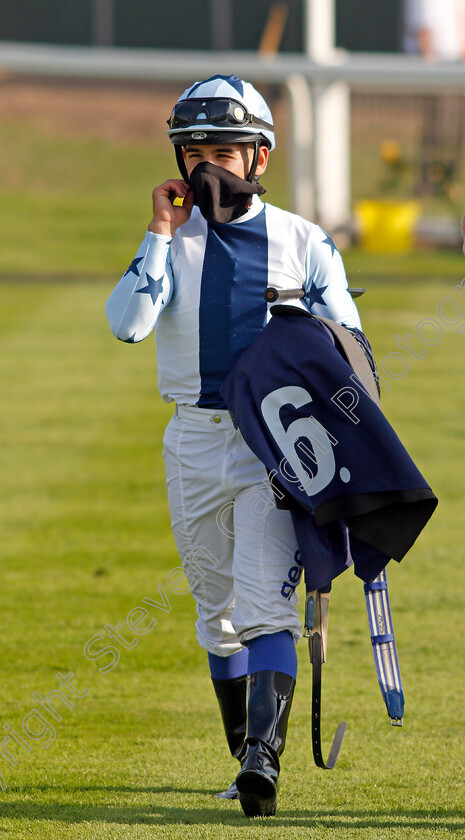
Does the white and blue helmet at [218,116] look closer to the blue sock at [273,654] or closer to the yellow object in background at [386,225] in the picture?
the blue sock at [273,654]

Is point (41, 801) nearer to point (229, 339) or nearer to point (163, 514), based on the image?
point (229, 339)

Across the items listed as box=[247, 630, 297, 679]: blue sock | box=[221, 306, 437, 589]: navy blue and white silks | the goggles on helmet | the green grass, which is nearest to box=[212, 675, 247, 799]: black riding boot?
the green grass

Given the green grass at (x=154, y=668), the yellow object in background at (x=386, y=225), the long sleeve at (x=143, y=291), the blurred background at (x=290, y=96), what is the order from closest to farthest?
the long sleeve at (x=143, y=291), the green grass at (x=154, y=668), the blurred background at (x=290, y=96), the yellow object in background at (x=386, y=225)

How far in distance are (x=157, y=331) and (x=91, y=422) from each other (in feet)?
17.1

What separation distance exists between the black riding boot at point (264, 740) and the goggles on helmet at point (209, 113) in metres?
1.35

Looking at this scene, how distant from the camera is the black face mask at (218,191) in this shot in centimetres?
286

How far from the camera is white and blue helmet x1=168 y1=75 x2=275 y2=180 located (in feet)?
9.45

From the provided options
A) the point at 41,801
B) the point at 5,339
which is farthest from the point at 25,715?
the point at 5,339

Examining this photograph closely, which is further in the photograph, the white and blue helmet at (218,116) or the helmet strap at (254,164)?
the helmet strap at (254,164)

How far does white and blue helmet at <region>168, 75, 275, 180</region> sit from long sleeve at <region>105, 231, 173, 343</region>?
290 mm

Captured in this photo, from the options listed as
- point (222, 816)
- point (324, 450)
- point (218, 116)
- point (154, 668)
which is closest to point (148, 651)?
point (154, 668)

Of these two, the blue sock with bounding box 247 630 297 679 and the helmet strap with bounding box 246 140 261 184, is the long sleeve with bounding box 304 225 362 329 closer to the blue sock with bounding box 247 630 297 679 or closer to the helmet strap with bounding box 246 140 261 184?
the helmet strap with bounding box 246 140 261 184

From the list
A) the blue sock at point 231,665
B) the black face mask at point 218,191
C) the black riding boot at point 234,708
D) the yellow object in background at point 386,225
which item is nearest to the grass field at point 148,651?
the black riding boot at point 234,708

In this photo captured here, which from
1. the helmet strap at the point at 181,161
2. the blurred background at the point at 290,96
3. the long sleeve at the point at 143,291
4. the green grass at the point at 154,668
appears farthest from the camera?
the blurred background at the point at 290,96
